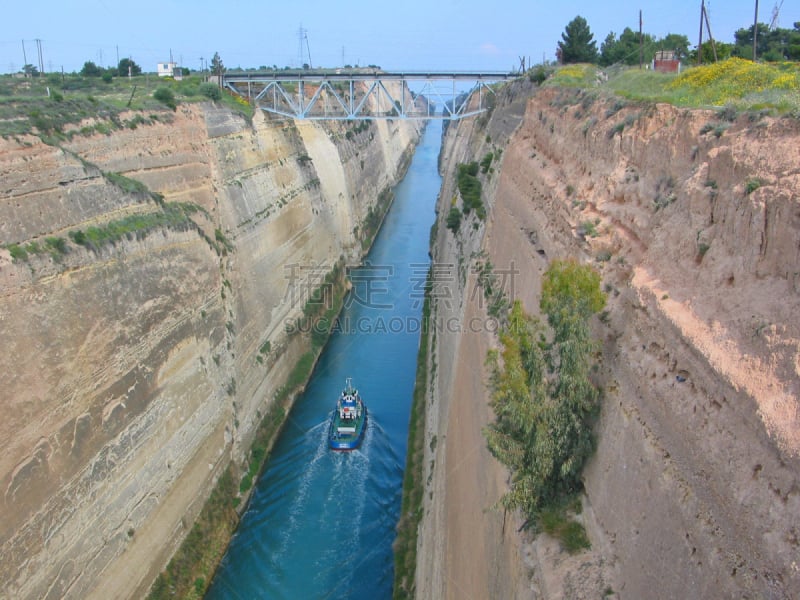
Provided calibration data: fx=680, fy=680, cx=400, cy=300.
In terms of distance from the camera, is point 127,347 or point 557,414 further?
point 127,347

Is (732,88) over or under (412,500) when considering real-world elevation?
over

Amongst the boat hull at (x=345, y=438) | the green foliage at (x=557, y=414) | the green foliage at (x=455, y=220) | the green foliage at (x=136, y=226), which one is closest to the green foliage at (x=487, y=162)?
the green foliage at (x=455, y=220)

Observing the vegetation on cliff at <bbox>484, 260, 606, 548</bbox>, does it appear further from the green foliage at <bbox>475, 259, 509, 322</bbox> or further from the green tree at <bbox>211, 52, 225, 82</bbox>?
the green tree at <bbox>211, 52, 225, 82</bbox>

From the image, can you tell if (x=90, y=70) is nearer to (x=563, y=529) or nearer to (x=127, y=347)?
(x=127, y=347)

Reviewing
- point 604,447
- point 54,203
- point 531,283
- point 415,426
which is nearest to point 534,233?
point 531,283

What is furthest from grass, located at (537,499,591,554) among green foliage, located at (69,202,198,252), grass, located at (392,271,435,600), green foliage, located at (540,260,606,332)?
green foliage, located at (69,202,198,252)

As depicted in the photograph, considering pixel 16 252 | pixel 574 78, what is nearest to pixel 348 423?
pixel 16 252

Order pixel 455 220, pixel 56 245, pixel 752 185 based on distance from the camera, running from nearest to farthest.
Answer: pixel 752 185
pixel 56 245
pixel 455 220
